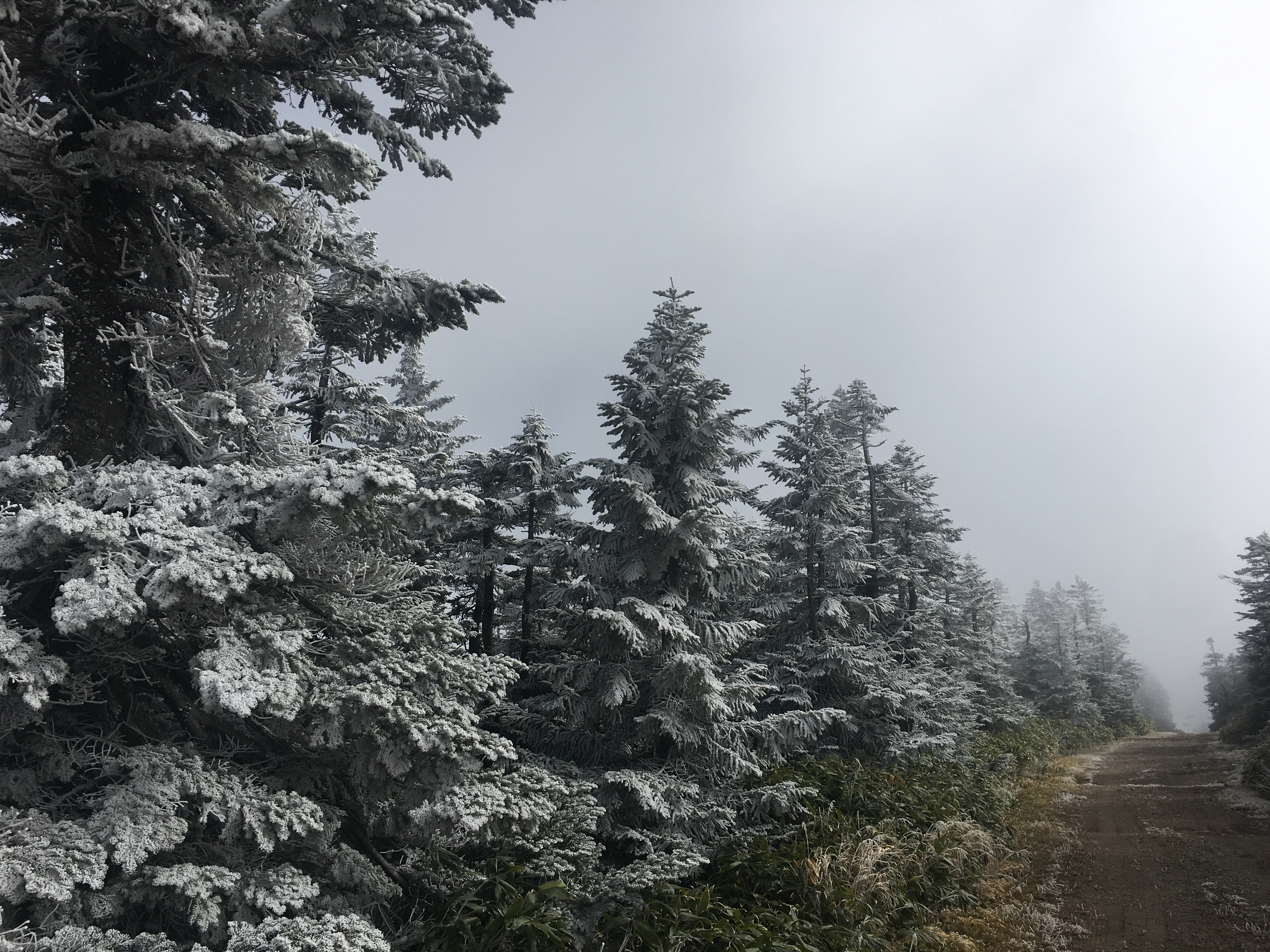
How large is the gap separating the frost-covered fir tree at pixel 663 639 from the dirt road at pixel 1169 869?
14.7 feet

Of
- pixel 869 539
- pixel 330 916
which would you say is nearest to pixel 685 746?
pixel 330 916

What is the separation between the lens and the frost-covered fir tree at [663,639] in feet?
30.6

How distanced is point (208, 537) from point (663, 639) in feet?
23.4

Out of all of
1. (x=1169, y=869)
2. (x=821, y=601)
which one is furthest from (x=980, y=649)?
(x=1169, y=869)

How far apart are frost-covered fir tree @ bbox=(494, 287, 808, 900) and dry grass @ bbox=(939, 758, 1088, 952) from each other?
2638 mm

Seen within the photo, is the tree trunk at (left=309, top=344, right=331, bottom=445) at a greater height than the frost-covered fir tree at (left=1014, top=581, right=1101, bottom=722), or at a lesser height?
greater

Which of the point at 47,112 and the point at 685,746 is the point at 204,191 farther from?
the point at 685,746

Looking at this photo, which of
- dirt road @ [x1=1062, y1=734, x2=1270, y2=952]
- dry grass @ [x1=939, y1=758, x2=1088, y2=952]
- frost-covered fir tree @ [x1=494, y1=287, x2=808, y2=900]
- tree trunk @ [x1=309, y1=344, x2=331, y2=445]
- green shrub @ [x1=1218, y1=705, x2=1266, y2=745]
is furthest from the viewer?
green shrub @ [x1=1218, y1=705, x2=1266, y2=745]

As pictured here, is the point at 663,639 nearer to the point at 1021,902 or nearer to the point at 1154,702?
the point at 1021,902

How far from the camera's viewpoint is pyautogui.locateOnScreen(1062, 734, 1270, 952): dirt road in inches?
316

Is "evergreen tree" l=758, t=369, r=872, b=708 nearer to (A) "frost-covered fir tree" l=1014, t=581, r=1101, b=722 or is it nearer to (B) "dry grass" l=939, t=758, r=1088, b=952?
(B) "dry grass" l=939, t=758, r=1088, b=952

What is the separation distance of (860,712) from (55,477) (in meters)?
16.6

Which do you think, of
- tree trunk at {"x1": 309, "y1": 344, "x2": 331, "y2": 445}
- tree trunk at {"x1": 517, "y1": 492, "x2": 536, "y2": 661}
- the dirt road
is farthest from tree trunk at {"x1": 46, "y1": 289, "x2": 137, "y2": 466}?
the dirt road

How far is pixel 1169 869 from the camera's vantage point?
34.4 feet
